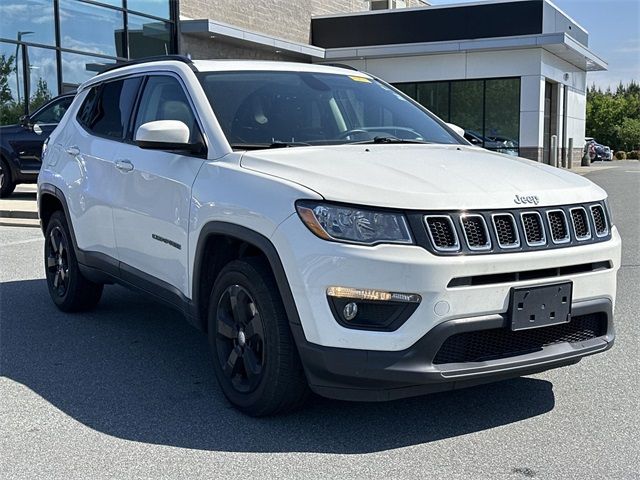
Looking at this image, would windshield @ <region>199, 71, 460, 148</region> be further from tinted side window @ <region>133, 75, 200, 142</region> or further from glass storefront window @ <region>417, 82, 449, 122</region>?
glass storefront window @ <region>417, 82, 449, 122</region>

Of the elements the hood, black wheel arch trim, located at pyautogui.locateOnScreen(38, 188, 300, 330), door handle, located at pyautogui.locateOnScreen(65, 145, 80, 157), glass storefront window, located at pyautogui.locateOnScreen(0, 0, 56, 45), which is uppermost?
glass storefront window, located at pyautogui.locateOnScreen(0, 0, 56, 45)

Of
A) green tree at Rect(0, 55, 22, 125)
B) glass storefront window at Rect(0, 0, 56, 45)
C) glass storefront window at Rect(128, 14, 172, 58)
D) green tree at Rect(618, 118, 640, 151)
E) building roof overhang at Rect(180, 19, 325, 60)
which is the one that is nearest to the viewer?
green tree at Rect(0, 55, 22, 125)

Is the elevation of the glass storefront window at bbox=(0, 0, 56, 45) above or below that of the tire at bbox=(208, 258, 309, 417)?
above

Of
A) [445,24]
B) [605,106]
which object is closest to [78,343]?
[445,24]

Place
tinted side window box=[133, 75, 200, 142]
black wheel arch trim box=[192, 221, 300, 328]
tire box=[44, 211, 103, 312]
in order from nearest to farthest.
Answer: black wheel arch trim box=[192, 221, 300, 328]
tinted side window box=[133, 75, 200, 142]
tire box=[44, 211, 103, 312]

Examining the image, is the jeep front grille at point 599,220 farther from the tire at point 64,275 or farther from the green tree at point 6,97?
the green tree at point 6,97

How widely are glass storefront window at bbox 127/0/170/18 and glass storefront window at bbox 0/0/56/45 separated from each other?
10.5ft

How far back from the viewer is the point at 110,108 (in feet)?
18.7

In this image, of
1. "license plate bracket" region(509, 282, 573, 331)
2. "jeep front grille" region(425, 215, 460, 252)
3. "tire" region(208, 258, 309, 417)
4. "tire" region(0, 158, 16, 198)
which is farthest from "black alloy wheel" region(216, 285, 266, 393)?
"tire" region(0, 158, 16, 198)

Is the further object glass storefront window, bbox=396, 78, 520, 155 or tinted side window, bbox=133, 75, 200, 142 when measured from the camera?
glass storefront window, bbox=396, 78, 520, 155

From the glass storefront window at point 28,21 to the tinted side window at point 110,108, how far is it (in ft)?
40.2

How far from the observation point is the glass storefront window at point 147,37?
824 inches

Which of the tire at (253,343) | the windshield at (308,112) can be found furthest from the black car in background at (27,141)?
the tire at (253,343)

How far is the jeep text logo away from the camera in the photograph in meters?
3.54
